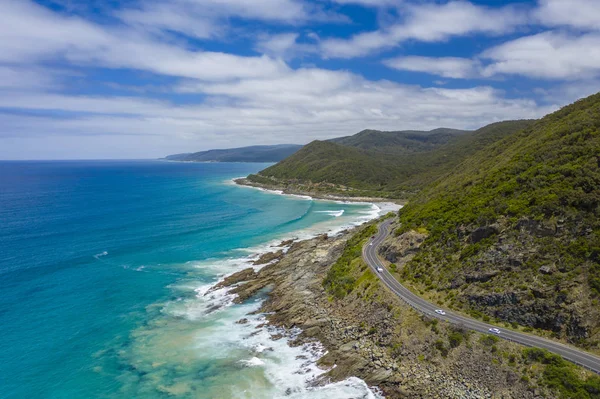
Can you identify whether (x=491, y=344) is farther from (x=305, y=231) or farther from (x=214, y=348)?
(x=305, y=231)

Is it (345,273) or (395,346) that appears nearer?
(395,346)

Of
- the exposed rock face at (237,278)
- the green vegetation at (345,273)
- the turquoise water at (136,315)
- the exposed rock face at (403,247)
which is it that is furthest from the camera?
the exposed rock face at (237,278)

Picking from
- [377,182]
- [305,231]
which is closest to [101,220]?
[305,231]

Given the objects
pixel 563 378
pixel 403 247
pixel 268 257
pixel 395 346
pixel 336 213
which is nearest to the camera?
pixel 563 378

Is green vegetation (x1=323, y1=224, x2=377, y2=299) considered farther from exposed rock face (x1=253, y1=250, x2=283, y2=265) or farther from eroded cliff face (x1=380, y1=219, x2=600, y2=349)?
exposed rock face (x1=253, y1=250, x2=283, y2=265)

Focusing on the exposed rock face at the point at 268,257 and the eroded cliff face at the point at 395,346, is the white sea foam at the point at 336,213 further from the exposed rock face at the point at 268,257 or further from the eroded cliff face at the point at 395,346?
the eroded cliff face at the point at 395,346

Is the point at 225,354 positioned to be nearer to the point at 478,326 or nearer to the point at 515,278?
the point at 478,326

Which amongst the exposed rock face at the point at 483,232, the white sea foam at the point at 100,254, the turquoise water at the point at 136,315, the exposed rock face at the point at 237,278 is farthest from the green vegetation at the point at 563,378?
the white sea foam at the point at 100,254

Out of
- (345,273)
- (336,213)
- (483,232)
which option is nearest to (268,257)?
(345,273)
